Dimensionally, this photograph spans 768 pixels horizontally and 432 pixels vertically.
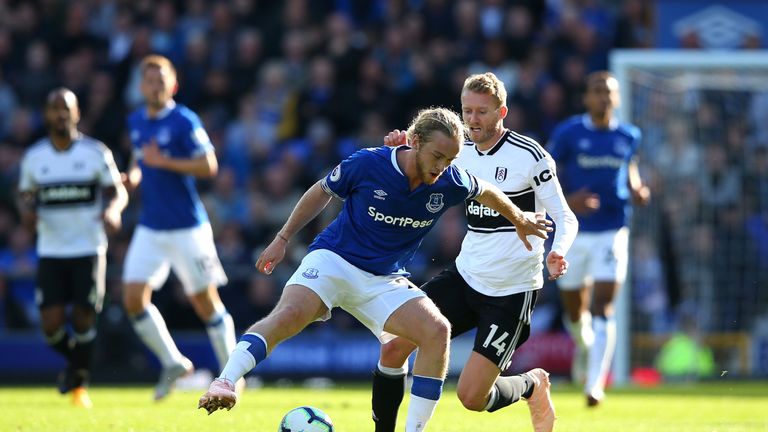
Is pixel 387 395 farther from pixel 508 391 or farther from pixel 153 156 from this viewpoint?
pixel 153 156

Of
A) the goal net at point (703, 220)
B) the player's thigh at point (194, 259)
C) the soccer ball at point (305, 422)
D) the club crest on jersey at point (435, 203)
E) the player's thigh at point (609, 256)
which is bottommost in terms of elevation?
the goal net at point (703, 220)

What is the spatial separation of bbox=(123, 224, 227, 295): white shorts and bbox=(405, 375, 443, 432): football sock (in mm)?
4743

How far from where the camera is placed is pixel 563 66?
62.0 ft

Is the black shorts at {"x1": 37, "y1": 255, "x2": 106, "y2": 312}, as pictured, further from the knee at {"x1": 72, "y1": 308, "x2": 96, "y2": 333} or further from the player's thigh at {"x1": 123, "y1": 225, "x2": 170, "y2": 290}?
the player's thigh at {"x1": 123, "y1": 225, "x2": 170, "y2": 290}

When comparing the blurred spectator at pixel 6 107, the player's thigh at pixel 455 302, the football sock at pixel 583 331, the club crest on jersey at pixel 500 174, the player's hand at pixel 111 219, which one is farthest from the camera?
the blurred spectator at pixel 6 107

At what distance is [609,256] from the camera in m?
Result: 12.4

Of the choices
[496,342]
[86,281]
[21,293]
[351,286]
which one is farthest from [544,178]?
[21,293]

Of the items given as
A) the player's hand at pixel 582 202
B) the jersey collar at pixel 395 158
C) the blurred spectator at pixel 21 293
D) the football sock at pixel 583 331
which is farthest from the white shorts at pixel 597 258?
the blurred spectator at pixel 21 293

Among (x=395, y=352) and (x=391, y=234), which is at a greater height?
(x=391, y=234)

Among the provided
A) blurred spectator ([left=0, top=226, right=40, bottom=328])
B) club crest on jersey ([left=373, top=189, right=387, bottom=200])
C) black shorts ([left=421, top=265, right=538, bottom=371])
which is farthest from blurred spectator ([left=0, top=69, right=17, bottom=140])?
club crest on jersey ([left=373, top=189, right=387, bottom=200])

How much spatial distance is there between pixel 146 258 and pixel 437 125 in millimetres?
5229

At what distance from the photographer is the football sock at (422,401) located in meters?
7.43

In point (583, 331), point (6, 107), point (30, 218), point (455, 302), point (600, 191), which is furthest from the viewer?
point (6, 107)

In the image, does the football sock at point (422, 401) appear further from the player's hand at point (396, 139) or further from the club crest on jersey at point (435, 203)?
the player's hand at point (396, 139)
